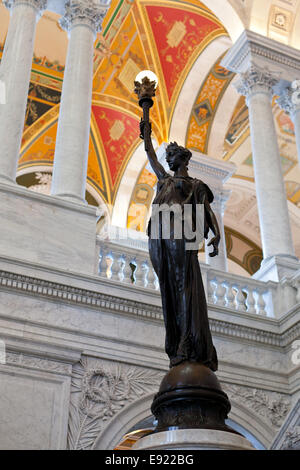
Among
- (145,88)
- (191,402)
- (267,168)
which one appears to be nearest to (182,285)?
(191,402)

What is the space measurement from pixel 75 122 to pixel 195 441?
5.39 m

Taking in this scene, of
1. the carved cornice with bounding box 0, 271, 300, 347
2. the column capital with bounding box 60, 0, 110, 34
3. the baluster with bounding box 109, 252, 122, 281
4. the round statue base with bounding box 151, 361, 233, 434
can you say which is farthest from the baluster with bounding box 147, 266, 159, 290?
the round statue base with bounding box 151, 361, 233, 434

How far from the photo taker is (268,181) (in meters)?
8.50

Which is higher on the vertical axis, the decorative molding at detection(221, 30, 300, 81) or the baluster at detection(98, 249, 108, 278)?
the decorative molding at detection(221, 30, 300, 81)

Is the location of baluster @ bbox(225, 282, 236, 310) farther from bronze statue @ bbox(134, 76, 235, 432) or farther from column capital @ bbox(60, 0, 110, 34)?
column capital @ bbox(60, 0, 110, 34)

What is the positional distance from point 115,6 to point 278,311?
696 centimetres

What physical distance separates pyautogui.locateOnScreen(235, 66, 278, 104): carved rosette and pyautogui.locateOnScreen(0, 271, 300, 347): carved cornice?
4.02 metres

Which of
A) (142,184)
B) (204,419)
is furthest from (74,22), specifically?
(204,419)

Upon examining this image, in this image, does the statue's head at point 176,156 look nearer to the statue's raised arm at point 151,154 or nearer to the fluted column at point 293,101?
the statue's raised arm at point 151,154

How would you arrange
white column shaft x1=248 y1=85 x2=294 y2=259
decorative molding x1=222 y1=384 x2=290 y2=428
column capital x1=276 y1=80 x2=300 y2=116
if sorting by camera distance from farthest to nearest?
column capital x1=276 y1=80 x2=300 y2=116 < white column shaft x1=248 y1=85 x2=294 y2=259 < decorative molding x1=222 y1=384 x2=290 y2=428

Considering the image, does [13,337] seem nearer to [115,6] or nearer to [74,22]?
[74,22]

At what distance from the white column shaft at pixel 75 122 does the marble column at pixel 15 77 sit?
0.50 meters

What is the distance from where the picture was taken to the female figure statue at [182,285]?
10.0 ft

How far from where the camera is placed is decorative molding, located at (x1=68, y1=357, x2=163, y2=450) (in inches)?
222
